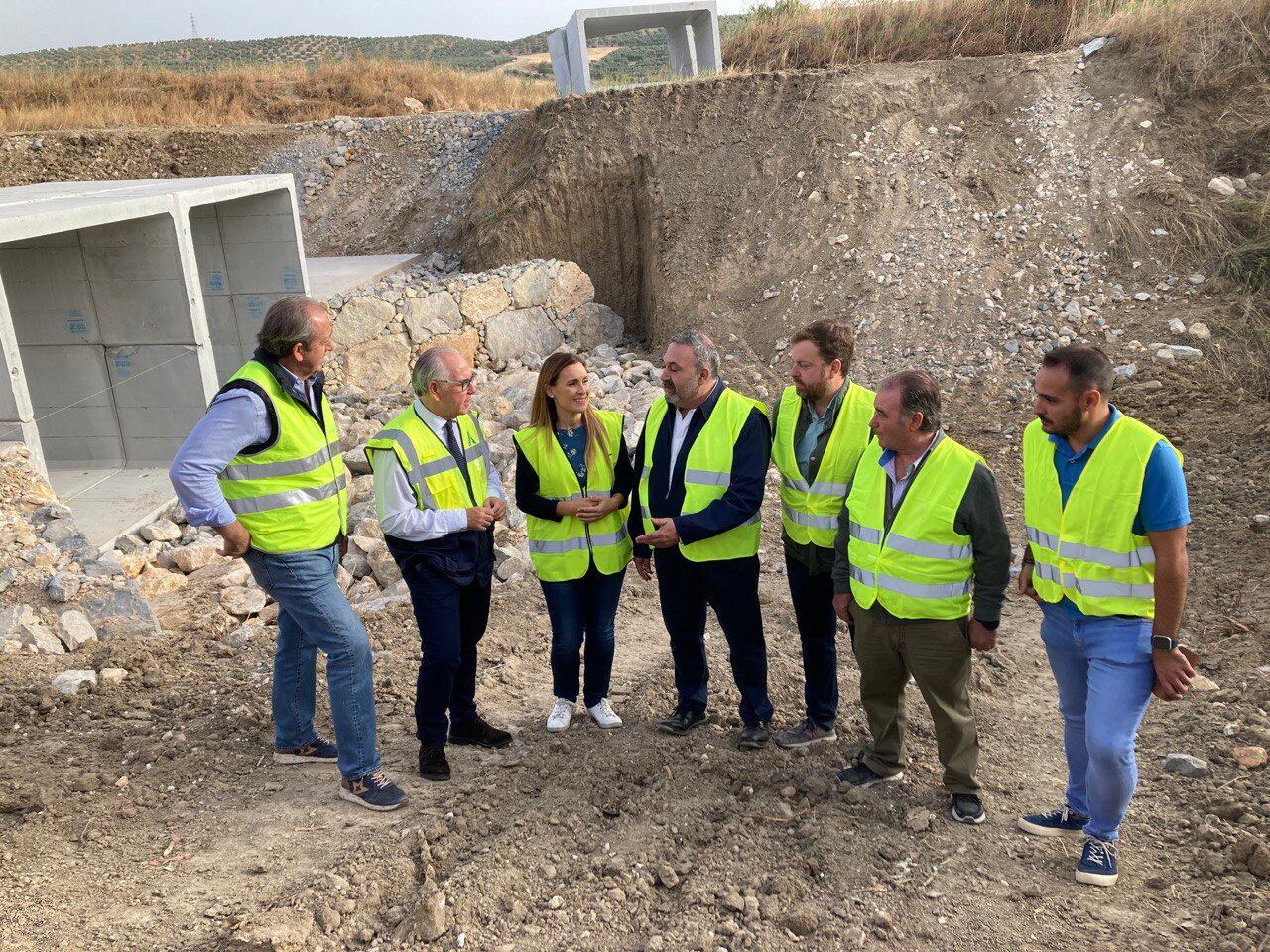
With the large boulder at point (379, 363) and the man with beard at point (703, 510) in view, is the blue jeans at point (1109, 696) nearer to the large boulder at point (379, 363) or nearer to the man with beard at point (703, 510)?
the man with beard at point (703, 510)

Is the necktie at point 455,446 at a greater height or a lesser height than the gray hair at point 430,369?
lesser

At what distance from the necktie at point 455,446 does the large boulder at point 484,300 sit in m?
8.13

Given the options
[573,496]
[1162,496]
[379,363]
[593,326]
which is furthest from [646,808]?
[593,326]

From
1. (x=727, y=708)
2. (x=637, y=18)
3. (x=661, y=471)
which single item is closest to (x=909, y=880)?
(x=727, y=708)

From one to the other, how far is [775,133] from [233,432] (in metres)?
11.2

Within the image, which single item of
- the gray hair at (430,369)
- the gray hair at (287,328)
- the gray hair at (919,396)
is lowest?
the gray hair at (919,396)

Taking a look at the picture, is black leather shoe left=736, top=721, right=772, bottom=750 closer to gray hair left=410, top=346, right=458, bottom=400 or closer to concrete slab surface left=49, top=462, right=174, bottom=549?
gray hair left=410, top=346, right=458, bottom=400

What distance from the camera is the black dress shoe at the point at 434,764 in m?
4.44

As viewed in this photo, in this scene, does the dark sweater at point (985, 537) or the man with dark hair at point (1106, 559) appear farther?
the dark sweater at point (985, 537)

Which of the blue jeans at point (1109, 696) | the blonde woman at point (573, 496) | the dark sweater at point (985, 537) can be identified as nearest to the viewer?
the blue jeans at point (1109, 696)

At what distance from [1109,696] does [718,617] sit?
1.70 meters

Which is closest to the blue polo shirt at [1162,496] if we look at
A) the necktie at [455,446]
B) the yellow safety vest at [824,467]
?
the yellow safety vest at [824,467]

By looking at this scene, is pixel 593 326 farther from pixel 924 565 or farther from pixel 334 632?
pixel 924 565

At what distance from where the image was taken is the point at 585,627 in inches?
189
